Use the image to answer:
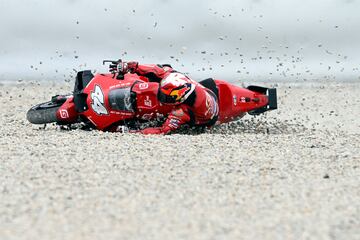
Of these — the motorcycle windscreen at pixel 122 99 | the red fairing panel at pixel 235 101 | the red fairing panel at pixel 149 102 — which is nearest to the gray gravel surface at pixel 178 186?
the motorcycle windscreen at pixel 122 99

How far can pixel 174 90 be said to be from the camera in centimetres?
1234

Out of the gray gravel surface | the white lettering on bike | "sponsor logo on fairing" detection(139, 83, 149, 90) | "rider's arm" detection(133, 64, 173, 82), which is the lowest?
the gray gravel surface

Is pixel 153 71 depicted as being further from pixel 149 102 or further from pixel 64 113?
pixel 64 113

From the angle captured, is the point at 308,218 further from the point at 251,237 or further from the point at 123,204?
the point at 123,204

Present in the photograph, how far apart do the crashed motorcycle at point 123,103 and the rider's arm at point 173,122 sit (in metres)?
0.22

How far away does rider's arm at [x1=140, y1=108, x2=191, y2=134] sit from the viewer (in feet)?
40.7

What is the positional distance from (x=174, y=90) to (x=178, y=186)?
4603mm

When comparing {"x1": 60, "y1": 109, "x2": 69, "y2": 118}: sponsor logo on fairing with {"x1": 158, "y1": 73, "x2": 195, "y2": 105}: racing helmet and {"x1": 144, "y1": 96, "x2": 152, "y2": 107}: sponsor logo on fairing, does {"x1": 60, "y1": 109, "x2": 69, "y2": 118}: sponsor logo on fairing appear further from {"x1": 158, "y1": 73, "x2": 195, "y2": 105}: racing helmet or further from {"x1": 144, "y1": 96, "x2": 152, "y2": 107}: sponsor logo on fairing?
{"x1": 158, "y1": 73, "x2": 195, "y2": 105}: racing helmet

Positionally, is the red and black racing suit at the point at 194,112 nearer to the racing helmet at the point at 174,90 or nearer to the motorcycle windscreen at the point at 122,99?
the racing helmet at the point at 174,90

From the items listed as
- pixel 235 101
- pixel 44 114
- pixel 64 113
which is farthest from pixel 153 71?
pixel 44 114

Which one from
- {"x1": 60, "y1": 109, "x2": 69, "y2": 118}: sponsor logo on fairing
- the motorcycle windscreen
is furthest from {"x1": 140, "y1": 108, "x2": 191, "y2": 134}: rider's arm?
{"x1": 60, "y1": 109, "x2": 69, "y2": 118}: sponsor logo on fairing

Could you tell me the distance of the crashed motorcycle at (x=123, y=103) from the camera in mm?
12828

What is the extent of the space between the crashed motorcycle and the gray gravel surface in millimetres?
584

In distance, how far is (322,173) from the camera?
351 inches
